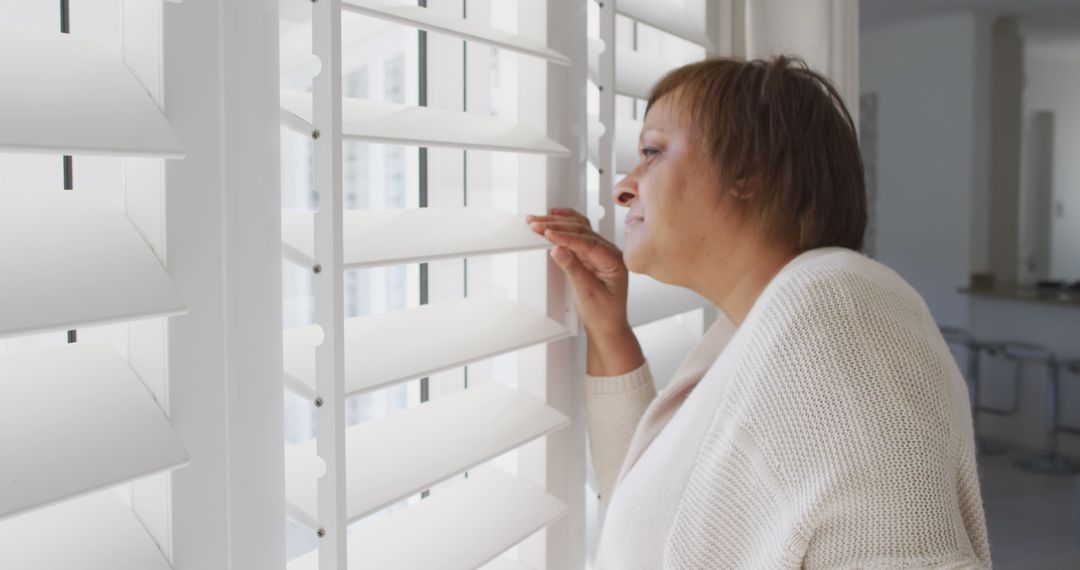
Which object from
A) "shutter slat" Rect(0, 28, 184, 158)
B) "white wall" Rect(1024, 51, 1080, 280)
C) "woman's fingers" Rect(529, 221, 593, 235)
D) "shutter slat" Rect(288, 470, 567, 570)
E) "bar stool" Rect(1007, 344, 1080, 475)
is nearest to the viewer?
"shutter slat" Rect(0, 28, 184, 158)

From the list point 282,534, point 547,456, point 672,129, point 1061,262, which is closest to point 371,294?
point 547,456

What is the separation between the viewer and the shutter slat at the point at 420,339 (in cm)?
69

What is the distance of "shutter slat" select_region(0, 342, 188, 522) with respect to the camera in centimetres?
48

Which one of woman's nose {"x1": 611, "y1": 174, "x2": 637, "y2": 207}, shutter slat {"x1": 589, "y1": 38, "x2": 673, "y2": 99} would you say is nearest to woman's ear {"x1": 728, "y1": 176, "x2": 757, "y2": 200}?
woman's nose {"x1": 611, "y1": 174, "x2": 637, "y2": 207}

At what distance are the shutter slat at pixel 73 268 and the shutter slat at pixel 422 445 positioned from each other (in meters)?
0.22

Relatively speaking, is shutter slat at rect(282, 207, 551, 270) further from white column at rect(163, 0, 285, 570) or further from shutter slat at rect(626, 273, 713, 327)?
shutter slat at rect(626, 273, 713, 327)

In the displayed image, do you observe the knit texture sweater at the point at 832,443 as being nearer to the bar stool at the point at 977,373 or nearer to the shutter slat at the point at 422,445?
the shutter slat at the point at 422,445

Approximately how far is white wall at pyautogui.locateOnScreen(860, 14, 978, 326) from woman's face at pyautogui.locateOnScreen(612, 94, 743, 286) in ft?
18.7

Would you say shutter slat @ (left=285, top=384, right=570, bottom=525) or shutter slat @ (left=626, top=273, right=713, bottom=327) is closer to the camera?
shutter slat @ (left=285, top=384, right=570, bottom=525)

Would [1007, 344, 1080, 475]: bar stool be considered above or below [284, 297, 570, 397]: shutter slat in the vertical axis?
below

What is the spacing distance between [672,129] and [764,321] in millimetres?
345

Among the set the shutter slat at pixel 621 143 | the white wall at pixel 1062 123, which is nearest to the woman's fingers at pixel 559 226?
the shutter slat at pixel 621 143

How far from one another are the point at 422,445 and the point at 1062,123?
6936mm

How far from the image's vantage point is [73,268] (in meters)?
0.51
